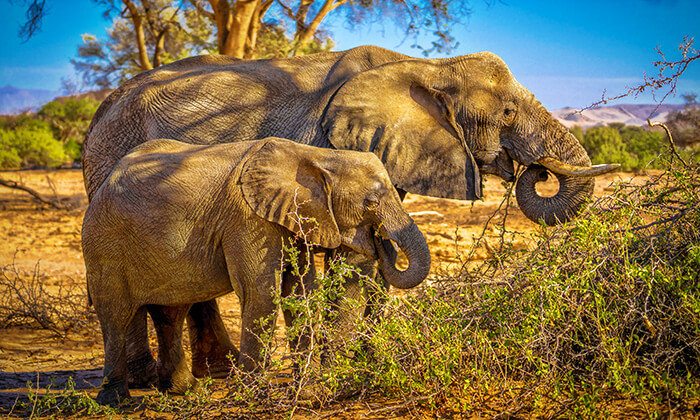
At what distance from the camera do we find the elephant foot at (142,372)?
16.0ft

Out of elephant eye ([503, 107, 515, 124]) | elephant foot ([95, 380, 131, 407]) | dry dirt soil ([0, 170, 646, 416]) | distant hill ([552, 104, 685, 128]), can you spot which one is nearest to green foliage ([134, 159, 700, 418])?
dry dirt soil ([0, 170, 646, 416])

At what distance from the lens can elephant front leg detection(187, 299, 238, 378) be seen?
18.4 feet

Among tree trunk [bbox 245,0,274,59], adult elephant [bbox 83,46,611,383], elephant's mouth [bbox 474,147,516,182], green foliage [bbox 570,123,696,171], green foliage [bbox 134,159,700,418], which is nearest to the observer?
green foliage [bbox 134,159,700,418]

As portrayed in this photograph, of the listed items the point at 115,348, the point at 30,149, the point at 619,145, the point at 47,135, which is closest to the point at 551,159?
the point at 115,348

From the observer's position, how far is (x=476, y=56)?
5754 millimetres

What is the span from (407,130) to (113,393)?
3.07 m

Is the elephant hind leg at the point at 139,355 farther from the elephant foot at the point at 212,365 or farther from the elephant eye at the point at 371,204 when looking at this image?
the elephant eye at the point at 371,204

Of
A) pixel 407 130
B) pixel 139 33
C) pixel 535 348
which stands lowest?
pixel 535 348

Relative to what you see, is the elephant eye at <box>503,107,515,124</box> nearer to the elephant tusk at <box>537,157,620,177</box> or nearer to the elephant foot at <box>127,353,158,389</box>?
the elephant tusk at <box>537,157,620,177</box>

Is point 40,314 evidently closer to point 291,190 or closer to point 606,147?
point 291,190

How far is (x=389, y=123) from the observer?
18.0 feet

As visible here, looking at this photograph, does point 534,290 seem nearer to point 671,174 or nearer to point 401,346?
point 401,346

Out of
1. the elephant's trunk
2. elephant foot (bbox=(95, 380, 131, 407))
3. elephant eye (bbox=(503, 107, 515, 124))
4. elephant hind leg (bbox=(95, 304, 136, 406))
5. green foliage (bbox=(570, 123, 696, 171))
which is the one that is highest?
green foliage (bbox=(570, 123, 696, 171))

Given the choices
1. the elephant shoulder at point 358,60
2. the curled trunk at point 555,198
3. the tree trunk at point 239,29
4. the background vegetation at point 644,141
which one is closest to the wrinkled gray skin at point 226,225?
the elephant shoulder at point 358,60
